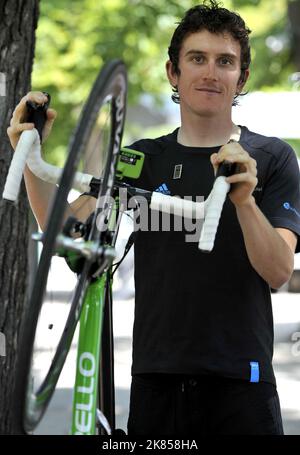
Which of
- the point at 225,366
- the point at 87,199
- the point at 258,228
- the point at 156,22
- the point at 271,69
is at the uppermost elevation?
the point at 271,69

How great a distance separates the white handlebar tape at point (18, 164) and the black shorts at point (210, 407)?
0.81 metres

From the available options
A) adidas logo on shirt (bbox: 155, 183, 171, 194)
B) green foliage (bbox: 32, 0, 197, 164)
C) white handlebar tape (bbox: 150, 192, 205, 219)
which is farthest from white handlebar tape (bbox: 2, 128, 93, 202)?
green foliage (bbox: 32, 0, 197, 164)

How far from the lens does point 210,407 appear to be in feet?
8.30

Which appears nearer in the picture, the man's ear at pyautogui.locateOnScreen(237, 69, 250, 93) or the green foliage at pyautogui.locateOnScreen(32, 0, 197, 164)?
the man's ear at pyautogui.locateOnScreen(237, 69, 250, 93)

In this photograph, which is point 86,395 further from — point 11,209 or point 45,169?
point 11,209

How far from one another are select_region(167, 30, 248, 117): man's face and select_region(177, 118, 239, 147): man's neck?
0.12ft

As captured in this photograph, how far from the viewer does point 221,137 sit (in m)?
2.69

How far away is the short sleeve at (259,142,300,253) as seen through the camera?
251 cm

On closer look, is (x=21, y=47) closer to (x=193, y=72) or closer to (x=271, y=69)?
(x=193, y=72)

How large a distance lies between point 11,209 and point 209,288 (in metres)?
1.55

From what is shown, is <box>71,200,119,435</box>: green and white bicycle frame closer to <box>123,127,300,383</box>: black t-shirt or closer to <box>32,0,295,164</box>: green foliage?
<box>123,127,300,383</box>: black t-shirt
